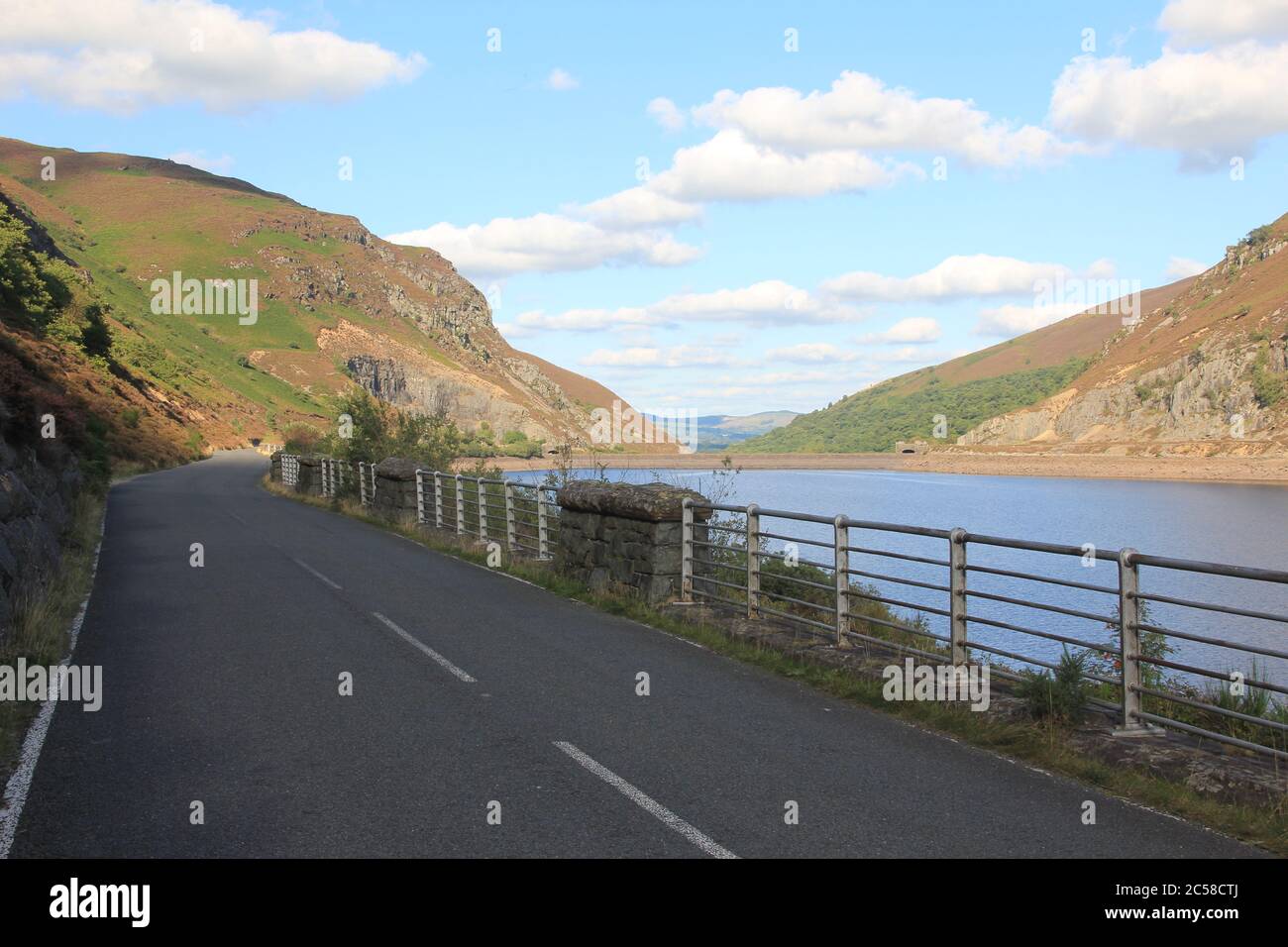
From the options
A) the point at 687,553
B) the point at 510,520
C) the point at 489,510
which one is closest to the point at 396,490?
the point at 489,510

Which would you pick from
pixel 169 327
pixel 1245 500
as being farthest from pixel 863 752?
pixel 169 327

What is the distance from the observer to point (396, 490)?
2603 cm

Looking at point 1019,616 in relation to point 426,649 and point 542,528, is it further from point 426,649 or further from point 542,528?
point 426,649

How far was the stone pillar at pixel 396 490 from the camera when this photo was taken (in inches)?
992

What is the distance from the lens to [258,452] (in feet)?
277

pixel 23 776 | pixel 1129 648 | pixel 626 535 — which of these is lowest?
pixel 23 776

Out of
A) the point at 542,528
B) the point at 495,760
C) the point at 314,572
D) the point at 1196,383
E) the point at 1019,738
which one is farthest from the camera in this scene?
the point at 1196,383

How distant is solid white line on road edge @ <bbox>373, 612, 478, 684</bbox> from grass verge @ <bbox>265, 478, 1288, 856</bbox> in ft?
9.06

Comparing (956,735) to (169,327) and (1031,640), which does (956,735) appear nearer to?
(1031,640)

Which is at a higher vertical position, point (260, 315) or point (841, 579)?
point (260, 315)

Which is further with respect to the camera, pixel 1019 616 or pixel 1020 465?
pixel 1020 465

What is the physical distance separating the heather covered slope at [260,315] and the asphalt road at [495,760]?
85.0m

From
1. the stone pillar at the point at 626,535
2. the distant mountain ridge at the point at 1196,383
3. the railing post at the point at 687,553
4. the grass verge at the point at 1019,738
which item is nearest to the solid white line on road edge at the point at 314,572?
the stone pillar at the point at 626,535

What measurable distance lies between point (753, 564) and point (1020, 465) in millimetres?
101371
